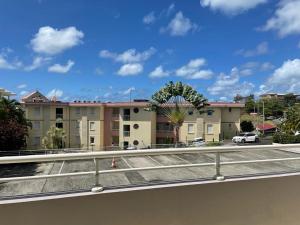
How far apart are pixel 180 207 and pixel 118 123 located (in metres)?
34.4

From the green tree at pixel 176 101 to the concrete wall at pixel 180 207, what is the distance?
86.1 ft

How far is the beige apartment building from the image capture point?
35188mm

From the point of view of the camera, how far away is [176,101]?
101 ft

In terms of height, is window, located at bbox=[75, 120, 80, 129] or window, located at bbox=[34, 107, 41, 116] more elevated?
Answer: window, located at bbox=[34, 107, 41, 116]

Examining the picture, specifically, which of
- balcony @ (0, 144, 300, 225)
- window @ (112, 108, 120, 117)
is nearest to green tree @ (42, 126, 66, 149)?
window @ (112, 108, 120, 117)

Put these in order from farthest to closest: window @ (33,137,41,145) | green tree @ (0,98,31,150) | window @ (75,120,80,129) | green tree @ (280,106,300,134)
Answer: window @ (75,120,80,129), window @ (33,137,41,145), green tree @ (280,106,300,134), green tree @ (0,98,31,150)

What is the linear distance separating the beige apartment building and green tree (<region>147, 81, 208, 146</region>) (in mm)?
2781

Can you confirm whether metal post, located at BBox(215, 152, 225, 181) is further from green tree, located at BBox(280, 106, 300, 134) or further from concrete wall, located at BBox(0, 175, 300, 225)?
green tree, located at BBox(280, 106, 300, 134)

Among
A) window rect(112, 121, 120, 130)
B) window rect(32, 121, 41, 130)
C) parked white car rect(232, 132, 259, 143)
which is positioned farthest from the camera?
window rect(112, 121, 120, 130)

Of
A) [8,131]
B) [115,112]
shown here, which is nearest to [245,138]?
[115,112]

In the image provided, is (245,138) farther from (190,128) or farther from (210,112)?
(190,128)

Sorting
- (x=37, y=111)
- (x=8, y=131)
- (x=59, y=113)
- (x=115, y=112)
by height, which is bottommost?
(x=8, y=131)

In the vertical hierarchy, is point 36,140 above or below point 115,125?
below

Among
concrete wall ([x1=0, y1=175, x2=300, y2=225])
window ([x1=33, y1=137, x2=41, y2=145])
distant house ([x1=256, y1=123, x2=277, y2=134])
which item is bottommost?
window ([x1=33, y1=137, x2=41, y2=145])
